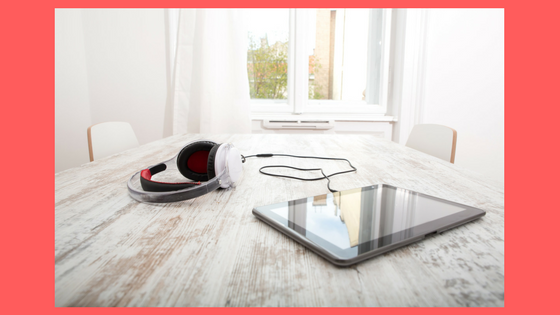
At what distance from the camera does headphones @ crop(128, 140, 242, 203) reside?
1.50 feet

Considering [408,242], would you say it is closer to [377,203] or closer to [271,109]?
[377,203]

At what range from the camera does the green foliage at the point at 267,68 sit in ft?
8.02

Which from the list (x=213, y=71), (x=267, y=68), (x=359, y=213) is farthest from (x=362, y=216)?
(x=267, y=68)

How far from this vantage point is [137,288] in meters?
0.24

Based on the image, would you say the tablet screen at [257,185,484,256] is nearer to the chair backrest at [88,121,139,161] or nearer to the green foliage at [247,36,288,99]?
the chair backrest at [88,121,139,161]

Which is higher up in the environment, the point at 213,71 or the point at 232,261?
the point at 213,71

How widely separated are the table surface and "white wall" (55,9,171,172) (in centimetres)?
195

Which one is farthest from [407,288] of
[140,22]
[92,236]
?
[140,22]

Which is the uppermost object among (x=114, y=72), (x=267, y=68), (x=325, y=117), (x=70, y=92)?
(x=267, y=68)

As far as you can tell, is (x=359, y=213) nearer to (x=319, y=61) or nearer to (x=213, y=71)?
(x=213, y=71)

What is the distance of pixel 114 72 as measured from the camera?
89.4 inches

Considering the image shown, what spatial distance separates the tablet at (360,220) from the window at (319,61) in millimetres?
2053

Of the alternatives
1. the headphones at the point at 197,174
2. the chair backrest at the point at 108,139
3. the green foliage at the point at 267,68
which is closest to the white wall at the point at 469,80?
the green foliage at the point at 267,68

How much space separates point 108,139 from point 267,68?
1.55 meters
